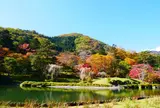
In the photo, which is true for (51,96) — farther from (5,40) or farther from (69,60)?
(5,40)

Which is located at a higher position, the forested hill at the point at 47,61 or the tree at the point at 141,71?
the forested hill at the point at 47,61

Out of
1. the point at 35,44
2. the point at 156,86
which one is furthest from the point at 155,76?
the point at 35,44

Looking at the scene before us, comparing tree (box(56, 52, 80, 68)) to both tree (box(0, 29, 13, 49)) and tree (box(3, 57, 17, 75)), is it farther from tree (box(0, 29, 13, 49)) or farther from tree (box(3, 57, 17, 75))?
tree (box(3, 57, 17, 75))

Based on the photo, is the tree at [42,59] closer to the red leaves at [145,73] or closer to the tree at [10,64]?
the tree at [10,64]

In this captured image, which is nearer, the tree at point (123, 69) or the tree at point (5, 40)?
the tree at point (123, 69)

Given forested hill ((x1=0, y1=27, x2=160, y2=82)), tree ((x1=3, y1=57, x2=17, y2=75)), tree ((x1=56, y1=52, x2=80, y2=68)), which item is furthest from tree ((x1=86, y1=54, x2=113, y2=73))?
tree ((x1=3, y1=57, x2=17, y2=75))

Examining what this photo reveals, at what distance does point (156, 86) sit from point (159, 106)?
35342 mm

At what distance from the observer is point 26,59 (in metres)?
49.2

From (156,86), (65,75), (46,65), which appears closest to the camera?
(156,86)

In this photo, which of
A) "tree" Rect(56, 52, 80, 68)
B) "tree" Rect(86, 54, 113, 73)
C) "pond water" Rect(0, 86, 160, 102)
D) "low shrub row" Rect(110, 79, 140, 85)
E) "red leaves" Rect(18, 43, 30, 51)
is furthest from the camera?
"red leaves" Rect(18, 43, 30, 51)

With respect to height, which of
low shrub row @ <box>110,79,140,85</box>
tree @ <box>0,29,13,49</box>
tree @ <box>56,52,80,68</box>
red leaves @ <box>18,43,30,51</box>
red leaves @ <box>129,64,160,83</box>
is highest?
tree @ <box>0,29,13,49</box>

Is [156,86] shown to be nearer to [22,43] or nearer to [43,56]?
[43,56]

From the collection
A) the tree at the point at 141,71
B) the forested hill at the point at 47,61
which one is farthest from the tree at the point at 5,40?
the tree at the point at 141,71

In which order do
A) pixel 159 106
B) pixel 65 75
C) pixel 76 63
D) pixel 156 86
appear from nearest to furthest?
pixel 159 106 → pixel 156 86 → pixel 65 75 → pixel 76 63
